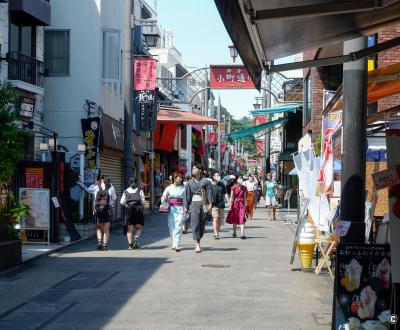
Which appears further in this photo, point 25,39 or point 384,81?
point 25,39

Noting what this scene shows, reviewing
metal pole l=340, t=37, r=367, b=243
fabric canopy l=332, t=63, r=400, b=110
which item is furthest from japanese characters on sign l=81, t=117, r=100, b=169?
metal pole l=340, t=37, r=367, b=243

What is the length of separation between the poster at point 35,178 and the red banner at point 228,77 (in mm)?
15204

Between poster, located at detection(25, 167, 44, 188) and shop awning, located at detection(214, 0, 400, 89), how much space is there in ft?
39.3

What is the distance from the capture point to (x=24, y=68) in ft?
74.4

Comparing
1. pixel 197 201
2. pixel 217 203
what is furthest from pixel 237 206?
pixel 197 201

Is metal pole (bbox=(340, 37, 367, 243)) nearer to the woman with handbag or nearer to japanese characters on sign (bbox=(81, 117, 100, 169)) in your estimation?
the woman with handbag

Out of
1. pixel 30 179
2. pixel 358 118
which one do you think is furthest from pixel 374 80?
pixel 30 179

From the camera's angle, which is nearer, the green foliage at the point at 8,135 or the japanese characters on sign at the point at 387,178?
the japanese characters on sign at the point at 387,178

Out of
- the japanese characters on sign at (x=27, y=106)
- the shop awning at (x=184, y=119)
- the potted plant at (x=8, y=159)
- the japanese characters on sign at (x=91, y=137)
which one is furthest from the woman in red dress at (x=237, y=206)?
the shop awning at (x=184, y=119)

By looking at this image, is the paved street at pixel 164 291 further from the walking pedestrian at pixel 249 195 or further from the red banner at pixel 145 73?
the red banner at pixel 145 73

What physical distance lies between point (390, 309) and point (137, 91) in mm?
22632

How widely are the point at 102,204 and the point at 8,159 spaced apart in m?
4.45

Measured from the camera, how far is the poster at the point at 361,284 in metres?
6.96

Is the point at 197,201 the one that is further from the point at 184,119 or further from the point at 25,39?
the point at 184,119
